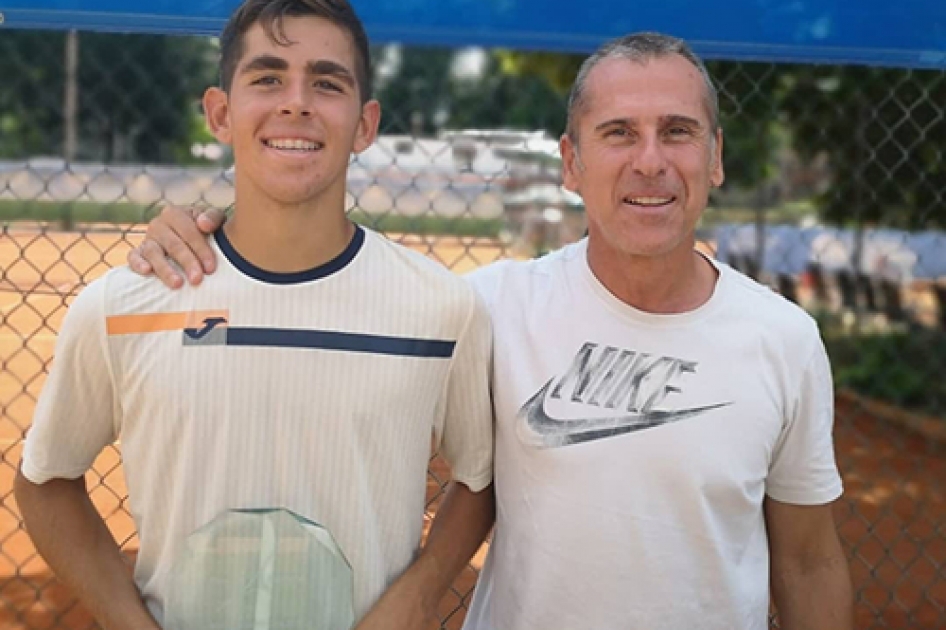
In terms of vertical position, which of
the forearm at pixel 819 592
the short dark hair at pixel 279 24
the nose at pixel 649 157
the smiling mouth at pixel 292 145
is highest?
the short dark hair at pixel 279 24

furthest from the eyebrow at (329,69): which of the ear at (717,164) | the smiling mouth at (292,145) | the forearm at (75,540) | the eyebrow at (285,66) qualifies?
the forearm at (75,540)


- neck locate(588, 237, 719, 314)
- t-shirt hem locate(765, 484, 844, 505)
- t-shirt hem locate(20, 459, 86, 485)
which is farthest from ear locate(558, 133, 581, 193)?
t-shirt hem locate(20, 459, 86, 485)

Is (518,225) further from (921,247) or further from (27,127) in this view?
(27,127)

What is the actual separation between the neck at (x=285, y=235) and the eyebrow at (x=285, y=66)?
21cm

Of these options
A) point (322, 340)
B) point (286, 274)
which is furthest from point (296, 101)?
point (322, 340)

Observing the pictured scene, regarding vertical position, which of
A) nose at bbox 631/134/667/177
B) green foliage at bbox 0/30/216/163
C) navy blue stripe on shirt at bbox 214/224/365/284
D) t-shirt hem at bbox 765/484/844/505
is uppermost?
nose at bbox 631/134/667/177

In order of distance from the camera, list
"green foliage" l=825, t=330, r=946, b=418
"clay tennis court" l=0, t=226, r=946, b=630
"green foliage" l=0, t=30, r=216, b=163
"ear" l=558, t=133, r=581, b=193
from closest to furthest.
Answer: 1. "ear" l=558, t=133, r=581, b=193
2. "clay tennis court" l=0, t=226, r=946, b=630
3. "green foliage" l=825, t=330, r=946, b=418
4. "green foliage" l=0, t=30, r=216, b=163

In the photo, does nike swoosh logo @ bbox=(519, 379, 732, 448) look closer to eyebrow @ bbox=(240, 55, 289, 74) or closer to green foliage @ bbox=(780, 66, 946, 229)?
eyebrow @ bbox=(240, 55, 289, 74)

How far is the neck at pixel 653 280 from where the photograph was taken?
1.90 metres

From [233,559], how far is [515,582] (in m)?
0.51

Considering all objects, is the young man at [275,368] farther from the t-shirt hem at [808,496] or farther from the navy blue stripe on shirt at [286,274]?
the t-shirt hem at [808,496]

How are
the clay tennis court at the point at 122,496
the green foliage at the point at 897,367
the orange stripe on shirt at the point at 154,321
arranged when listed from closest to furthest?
1. the orange stripe on shirt at the point at 154,321
2. the clay tennis court at the point at 122,496
3. the green foliage at the point at 897,367

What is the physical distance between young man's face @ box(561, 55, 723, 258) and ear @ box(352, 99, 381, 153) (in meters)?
0.38

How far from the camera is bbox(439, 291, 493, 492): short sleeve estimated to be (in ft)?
5.91
